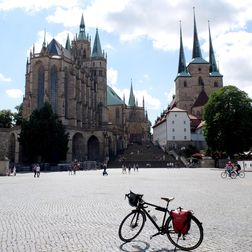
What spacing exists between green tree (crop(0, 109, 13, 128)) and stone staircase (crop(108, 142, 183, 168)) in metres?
24.3

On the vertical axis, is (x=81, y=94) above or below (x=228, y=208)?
above

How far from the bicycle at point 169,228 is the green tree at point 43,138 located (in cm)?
4915

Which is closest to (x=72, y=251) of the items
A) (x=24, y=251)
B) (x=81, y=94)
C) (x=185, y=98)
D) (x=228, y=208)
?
(x=24, y=251)

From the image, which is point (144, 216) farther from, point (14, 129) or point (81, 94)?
point (81, 94)

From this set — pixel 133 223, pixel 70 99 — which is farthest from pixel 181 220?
pixel 70 99

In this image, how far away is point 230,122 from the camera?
51.7m

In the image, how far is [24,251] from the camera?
6449 mm

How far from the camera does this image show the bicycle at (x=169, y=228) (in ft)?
22.0

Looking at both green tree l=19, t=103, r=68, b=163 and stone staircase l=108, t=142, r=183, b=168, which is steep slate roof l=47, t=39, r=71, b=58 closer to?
green tree l=19, t=103, r=68, b=163

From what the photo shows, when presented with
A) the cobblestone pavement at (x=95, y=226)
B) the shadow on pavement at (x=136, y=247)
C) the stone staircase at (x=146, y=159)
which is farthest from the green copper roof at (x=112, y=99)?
the shadow on pavement at (x=136, y=247)

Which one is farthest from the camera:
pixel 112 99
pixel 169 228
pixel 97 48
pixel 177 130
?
pixel 112 99

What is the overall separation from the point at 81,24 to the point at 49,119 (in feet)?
189

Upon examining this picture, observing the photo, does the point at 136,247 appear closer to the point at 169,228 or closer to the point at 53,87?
the point at 169,228

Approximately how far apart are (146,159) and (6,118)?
3136 cm
